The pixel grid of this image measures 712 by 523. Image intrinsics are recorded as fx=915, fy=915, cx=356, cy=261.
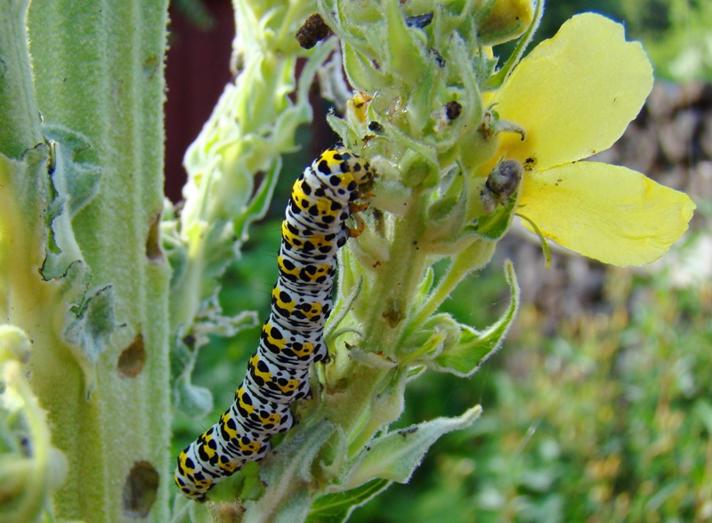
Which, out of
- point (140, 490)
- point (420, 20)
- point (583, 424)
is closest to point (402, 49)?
point (420, 20)

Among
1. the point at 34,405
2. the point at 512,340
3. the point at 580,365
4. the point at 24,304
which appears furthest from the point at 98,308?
the point at 512,340

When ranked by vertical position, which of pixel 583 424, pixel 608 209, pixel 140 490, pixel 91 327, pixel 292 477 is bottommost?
pixel 583 424

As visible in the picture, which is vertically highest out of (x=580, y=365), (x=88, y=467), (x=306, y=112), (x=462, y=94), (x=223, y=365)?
(x=462, y=94)

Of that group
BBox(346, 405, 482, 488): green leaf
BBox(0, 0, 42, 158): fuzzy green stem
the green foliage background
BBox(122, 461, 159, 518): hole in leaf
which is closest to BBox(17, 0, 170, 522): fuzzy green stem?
BBox(122, 461, 159, 518): hole in leaf

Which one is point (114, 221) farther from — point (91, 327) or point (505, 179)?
point (505, 179)

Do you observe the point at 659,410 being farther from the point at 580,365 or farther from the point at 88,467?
the point at 88,467

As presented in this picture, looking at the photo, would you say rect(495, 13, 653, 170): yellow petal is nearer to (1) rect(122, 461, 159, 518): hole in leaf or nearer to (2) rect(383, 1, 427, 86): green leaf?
(2) rect(383, 1, 427, 86): green leaf
